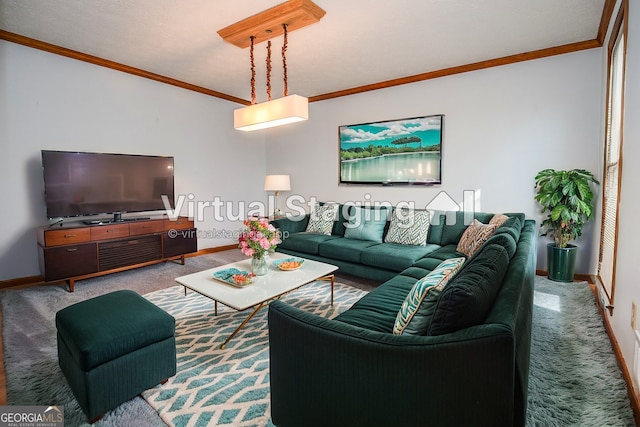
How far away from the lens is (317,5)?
275cm

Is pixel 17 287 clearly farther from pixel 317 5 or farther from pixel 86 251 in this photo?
pixel 317 5

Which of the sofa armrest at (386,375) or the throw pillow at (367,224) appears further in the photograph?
the throw pillow at (367,224)

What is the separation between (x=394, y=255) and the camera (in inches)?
136

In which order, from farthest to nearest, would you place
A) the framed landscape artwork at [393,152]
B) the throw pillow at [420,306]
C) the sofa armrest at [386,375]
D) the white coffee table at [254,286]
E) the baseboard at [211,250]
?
the baseboard at [211,250]
the framed landscape artwork at [393,152]
the white coffee table at [254,286]
the throw pillow at [420,306]
the sofa armrest at [386,375]

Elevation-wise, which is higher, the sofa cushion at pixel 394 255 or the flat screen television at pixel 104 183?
the flat screen television at pixel 104 183

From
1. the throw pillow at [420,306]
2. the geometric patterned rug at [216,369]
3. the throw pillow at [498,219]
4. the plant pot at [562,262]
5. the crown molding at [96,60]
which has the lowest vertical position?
the geometric patterned rug at [216,369]

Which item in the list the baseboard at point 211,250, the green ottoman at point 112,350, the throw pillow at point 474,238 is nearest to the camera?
the green ottoman at point 112,350

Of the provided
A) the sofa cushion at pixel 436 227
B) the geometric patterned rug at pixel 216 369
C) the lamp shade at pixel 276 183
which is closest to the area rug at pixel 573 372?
the sofa cushion at pixel 436 227

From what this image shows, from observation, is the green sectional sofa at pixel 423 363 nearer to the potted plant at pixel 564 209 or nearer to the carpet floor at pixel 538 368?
the carpet floor at pixel 538 368

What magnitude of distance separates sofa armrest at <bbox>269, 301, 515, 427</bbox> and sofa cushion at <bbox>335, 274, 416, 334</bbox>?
57cm

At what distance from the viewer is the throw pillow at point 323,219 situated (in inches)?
181

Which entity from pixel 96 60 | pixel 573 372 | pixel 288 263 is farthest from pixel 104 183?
pixel 573 372

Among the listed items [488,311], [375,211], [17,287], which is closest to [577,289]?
[375,211]

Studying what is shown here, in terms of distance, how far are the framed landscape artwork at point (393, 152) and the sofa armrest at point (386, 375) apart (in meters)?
3.70
